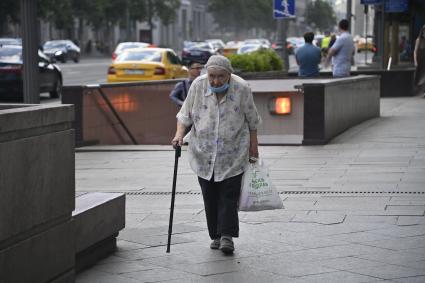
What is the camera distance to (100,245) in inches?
291

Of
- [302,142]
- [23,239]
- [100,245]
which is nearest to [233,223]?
[100,245]

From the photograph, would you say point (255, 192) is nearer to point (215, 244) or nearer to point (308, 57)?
point (215, 244)

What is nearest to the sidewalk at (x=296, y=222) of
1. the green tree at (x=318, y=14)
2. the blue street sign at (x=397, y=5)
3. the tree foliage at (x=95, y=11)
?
the blue street sign at (x=397, y=5)

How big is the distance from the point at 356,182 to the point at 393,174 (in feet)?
2.31

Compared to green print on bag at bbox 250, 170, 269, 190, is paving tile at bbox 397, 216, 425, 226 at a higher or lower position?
lower

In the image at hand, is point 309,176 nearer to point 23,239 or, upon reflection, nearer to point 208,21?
point 23,239

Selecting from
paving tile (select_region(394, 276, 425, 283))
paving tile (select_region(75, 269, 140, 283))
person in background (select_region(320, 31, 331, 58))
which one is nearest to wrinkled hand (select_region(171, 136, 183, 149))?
paving tile (select_region(75, 269, 140, 283))

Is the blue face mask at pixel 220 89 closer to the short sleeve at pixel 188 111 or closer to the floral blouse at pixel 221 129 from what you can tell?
the floral blouse at pixel 221 129

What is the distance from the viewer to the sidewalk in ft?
23.1

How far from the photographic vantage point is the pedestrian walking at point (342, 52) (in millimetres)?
18703

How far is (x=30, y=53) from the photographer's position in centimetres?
1122

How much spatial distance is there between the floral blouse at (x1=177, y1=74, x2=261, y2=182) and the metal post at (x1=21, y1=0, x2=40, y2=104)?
12.1 feet

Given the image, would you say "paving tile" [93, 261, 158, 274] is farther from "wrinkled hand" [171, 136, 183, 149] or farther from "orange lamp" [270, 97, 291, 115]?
"orange lamp" [270, 97, 291, 115]

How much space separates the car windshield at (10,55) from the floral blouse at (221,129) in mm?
20337
